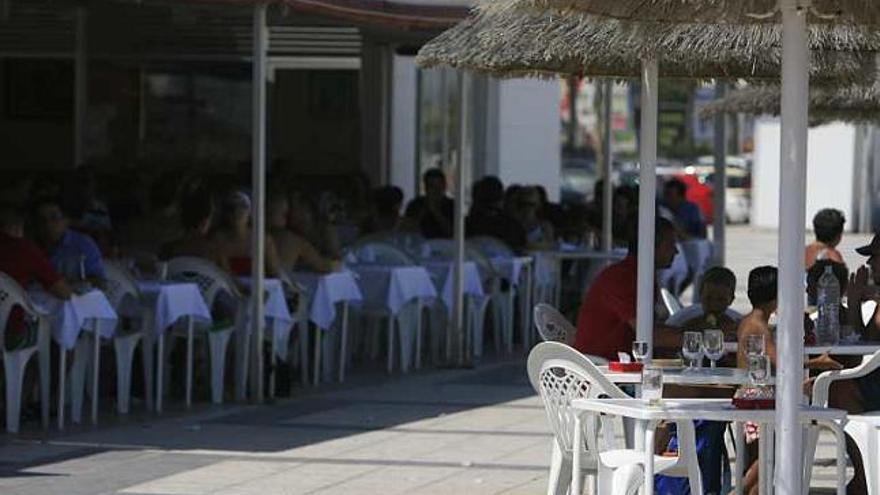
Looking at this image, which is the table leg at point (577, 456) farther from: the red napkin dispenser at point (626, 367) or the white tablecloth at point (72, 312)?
the white tablecloth at point (72, 312)

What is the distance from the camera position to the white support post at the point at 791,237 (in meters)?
7.06

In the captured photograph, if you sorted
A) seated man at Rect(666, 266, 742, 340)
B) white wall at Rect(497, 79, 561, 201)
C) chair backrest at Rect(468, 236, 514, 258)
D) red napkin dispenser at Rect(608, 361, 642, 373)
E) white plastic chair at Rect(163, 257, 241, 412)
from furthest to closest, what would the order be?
1. white wall at Rect(497, 79, 561, 201)
2. chair backrest at Rect(468, 236, 514, 258)
3. white plastic chair at Rect(163, 257, 241, 412)
4. seated man at Rect(666, 266, 742, 340)
5. red napkin dispenser at Rect(608, 361, 642, 373)

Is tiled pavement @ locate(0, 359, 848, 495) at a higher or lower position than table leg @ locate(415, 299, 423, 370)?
lower

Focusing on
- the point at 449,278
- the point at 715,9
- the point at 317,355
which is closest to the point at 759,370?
the point at 715,9

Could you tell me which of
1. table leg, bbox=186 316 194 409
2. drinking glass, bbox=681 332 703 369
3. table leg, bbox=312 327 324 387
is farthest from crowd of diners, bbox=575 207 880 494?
table leg, bbox=312 327 324 387

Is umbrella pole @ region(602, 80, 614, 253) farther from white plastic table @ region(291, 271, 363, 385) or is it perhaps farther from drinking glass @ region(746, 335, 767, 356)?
drinking glass @ region(746, 335, 767, 356)

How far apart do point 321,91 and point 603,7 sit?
16.8 meters

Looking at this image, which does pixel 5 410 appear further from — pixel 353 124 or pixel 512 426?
pixel 353 124

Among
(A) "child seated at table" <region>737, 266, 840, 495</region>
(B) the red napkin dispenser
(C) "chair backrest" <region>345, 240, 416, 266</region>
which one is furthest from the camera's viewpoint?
(C) "chair backrest" <region>345, 240, 416, 266</region>

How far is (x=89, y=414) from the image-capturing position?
1302 centimetres

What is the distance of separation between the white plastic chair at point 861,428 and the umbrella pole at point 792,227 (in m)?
1.12

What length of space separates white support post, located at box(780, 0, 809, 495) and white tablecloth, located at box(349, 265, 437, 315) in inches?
330

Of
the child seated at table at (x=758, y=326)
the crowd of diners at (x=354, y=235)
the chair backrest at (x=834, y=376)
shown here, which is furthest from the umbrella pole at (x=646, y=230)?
the chair backrest at (x=834, y=376)

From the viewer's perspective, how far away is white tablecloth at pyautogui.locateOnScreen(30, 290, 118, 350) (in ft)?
39.8
